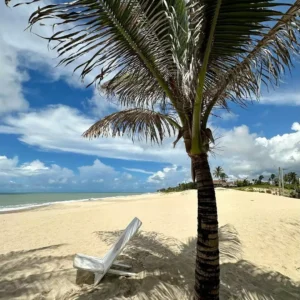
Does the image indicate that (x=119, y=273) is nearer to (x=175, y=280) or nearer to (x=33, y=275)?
(x=175, y=280)

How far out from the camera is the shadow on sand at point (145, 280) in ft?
13.6

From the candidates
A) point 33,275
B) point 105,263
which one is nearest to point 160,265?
point 105,263

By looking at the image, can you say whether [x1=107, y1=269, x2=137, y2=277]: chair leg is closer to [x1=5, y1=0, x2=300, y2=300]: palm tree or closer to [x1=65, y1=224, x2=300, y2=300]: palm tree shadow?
[x1=65, y1=224, x2=300, y2=300]: palm tree shadow

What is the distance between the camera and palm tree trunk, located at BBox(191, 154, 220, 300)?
131 inches

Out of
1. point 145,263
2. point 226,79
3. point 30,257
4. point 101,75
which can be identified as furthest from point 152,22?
point 30,257

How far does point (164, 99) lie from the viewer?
427cm

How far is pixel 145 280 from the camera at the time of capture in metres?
4.52

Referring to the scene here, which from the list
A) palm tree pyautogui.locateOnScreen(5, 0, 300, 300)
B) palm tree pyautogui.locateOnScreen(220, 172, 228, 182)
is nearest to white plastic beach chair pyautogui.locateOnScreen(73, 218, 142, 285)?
palm tree pyautogui.locateOnScreen(5, 0, 300, 300)

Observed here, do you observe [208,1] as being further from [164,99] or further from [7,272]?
[7,272]

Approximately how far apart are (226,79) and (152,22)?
1102mm

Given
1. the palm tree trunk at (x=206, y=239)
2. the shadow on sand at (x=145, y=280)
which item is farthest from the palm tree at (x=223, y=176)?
the palm tree trunk at (x=206, y=239)

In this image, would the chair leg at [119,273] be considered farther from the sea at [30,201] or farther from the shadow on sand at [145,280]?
the sea at [30,201]

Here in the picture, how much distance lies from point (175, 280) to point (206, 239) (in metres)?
1.67

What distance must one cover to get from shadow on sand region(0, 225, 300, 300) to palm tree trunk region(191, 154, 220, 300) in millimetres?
926
